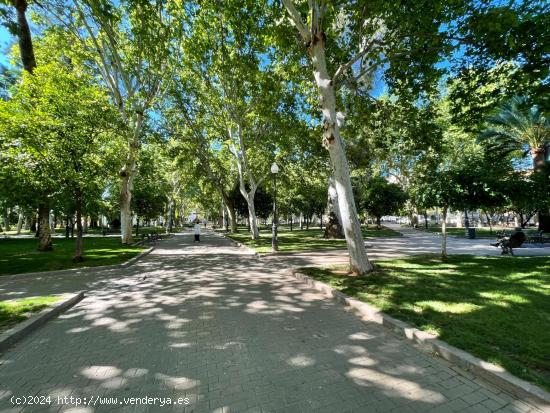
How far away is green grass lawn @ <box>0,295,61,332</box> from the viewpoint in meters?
4.97

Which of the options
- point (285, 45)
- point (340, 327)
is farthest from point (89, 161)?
point (340, 327)

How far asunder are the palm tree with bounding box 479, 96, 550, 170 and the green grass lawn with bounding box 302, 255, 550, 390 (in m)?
15.5

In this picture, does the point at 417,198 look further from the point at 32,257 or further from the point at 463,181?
the point at 32,257

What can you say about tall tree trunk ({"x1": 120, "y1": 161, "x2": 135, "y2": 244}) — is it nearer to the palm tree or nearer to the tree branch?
the tree branch

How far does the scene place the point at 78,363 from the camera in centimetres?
368

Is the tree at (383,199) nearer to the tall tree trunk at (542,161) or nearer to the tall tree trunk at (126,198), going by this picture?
the tall tree trunk at (542,161)

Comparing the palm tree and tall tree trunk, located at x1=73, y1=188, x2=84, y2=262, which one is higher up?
the palm tree

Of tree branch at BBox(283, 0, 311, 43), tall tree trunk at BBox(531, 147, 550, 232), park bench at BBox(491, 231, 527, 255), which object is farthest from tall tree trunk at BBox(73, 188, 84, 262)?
tall tree trunk at BBox(531, 147, 550, 232)

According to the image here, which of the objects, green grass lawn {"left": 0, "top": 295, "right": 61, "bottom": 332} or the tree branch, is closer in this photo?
green grass lawn {"left": 0, "top": 295, "right": 61, "bottom": 332}

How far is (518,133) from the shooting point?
2125 centimetres

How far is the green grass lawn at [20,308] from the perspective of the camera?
16.3 feet

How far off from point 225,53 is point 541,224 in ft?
84.5

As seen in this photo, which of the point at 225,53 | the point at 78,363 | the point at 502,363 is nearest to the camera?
the point at 502,363

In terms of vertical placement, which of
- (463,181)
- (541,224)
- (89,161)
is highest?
(89,161)
